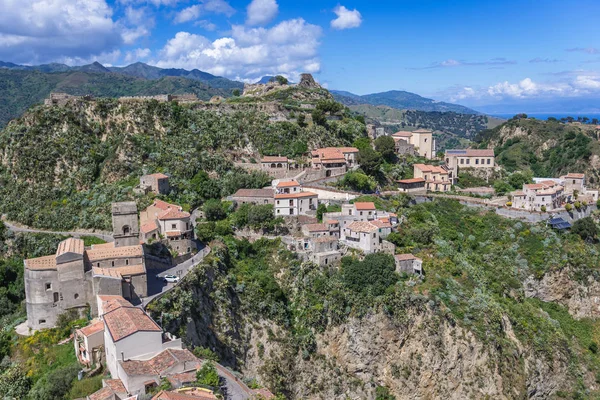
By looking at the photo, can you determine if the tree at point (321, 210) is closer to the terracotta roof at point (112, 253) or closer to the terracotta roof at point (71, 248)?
the terracotta roof at point (112, 253)

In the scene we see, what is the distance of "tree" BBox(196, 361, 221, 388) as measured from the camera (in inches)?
1076

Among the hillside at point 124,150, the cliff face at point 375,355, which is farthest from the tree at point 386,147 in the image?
the cliff face at point 375,355

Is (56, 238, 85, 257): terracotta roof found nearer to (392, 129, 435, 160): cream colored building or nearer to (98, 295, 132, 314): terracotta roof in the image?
(98, 295, 132, 314): terracotta roof

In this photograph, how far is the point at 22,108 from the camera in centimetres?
19738

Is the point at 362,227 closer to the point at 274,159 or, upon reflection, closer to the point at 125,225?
the point at 274,159

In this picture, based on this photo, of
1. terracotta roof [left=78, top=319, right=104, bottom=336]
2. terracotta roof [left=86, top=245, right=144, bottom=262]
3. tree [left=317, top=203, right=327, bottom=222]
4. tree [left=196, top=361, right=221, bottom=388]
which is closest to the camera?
tree [left=196, top=361, right=221, bottom=388]

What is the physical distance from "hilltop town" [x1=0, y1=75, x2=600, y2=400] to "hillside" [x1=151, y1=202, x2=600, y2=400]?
19cm

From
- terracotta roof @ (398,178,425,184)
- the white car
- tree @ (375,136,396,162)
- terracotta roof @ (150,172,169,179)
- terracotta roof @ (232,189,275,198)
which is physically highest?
tree @ (375,136,396,162)

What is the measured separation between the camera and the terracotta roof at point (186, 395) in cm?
2434

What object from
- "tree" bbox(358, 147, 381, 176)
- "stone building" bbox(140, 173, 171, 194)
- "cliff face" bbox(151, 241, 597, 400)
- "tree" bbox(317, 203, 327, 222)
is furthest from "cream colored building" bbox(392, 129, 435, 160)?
"cliff face" bbox(151, 241, 597, 400)

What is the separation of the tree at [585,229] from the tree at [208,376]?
53.6 m

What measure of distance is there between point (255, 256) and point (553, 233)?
3728cm

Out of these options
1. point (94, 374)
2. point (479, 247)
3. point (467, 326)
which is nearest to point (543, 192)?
point (479, 247)

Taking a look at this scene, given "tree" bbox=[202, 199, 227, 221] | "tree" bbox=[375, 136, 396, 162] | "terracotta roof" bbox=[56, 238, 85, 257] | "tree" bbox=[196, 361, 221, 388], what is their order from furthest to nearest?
1. "tree" bbox=[375, 136, 396, 162]
2. "tree" bbox=[202, 199, 227, 221]
3. "terracotta roof" bbox=[56, 238, 85, 257]
4. "tree" bbox=[196, 361, 221, 388]
